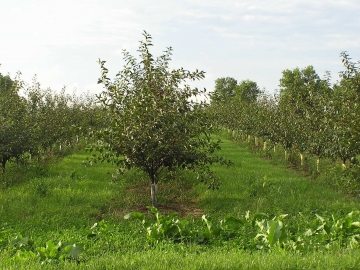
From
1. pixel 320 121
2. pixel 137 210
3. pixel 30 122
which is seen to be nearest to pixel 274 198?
pixel 137 210

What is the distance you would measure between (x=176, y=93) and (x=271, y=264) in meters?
5.05

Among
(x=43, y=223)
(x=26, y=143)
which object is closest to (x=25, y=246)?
(x=43, y=223)

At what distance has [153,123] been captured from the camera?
7844 millimetres

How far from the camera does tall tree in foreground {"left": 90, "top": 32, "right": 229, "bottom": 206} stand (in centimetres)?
791

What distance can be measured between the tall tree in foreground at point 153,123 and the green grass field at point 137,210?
32.8 inches

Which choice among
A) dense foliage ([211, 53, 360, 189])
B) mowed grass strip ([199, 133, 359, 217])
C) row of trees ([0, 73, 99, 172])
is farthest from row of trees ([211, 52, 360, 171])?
row of trees ([0, 73, 99, 172])

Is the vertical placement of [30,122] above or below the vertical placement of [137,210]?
above

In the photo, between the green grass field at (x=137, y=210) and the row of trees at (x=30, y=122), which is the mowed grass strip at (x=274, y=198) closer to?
the green grass field at (x=137, y=210)

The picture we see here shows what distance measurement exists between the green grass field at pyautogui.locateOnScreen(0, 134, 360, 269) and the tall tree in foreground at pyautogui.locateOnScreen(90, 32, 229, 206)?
2.74 feet

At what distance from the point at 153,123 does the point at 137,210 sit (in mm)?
2171

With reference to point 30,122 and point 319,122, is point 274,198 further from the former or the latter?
point 30,122

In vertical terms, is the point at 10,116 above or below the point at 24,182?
above

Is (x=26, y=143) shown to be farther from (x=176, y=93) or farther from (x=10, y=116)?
(x=176, y=93)

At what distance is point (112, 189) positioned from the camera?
34.3 feet
